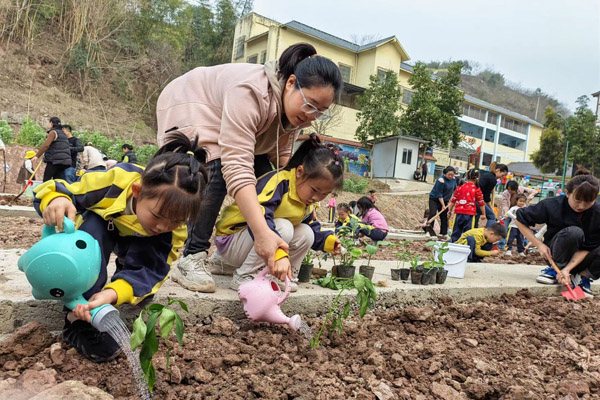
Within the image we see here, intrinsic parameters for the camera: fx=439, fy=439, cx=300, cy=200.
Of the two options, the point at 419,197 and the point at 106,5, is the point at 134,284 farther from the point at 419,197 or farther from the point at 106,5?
the point at 106,5

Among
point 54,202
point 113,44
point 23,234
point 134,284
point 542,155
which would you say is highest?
point 113,44

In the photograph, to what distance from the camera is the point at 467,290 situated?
314cm

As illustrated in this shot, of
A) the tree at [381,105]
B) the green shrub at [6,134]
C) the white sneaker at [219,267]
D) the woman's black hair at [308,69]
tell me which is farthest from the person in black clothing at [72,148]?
the tree at [381,105]

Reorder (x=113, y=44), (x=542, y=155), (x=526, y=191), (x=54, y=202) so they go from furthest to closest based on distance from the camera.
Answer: (x=542, y=155)
(x=113, y=44)
(x=526, y=191)
(x=54, y=202)

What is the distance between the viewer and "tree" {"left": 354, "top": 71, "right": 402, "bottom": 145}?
806 inches

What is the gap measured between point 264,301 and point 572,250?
301 cm

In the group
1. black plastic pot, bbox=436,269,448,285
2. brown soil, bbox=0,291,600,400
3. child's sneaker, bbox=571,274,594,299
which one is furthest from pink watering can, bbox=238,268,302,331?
child's sneaker, bbox=571,274,594,299

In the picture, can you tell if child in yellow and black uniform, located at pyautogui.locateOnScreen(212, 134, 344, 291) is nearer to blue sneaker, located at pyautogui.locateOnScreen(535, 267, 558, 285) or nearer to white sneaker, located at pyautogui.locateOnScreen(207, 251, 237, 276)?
white sneaker, located at pyautogui.locateOnScreen(207, 251, 237, 276)

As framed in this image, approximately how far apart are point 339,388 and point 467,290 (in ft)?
6.16

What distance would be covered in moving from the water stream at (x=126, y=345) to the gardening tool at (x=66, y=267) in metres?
0.03

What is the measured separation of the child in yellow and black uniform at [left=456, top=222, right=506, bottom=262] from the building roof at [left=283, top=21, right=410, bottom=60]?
19477 millimetres

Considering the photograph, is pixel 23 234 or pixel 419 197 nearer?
pixel 23 234

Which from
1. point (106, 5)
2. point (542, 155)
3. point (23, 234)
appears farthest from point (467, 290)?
point (542, 155)

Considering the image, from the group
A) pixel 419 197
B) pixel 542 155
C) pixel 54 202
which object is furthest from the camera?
pixel 542 155
